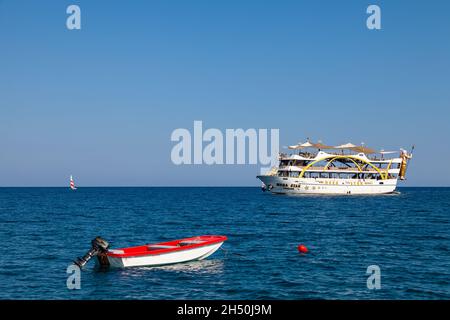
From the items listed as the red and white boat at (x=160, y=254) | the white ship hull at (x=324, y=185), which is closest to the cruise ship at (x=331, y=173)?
the white ship hull at (x=324, y=185)

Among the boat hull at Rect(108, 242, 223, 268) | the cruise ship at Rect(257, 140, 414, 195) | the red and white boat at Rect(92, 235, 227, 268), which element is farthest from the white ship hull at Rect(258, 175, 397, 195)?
the boat hull at Rect(108, 242, 223, 268)

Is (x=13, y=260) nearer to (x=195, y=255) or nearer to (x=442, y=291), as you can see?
(x=195, y=255)

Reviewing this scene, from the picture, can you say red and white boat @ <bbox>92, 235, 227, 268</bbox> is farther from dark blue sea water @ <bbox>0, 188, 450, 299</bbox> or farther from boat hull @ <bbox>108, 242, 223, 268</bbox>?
dark blue sea water @ <bbox>0, 188, 450, 299</bbox>

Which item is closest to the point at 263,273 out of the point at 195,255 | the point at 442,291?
the point at 195,255

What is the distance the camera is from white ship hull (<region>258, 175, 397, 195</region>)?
358ft

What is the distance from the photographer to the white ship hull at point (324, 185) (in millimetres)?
109062

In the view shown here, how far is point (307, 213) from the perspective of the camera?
6819 centimetres

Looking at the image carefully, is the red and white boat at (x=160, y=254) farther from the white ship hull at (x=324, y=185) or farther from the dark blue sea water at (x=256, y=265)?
the white ship hull at (x=324, y=185)

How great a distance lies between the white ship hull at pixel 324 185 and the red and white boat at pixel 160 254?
3196 inches

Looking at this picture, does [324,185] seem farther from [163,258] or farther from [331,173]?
[163,258]

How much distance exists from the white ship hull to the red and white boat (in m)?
81.2

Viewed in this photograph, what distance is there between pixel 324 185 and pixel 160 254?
8880 centimetres

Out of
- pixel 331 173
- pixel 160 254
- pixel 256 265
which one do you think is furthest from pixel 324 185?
pixel 160 254
